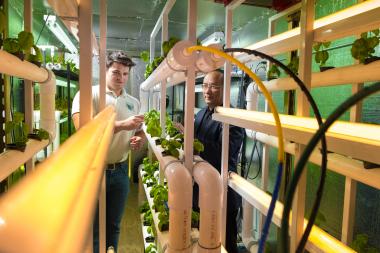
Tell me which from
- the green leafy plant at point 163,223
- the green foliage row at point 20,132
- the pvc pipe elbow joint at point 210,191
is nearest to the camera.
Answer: the pvc pipe elbow joint at point 210,191

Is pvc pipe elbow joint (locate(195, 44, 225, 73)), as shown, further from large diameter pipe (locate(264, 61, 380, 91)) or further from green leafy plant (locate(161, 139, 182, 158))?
green leafy plant (locate(161, 139, 182, 158))

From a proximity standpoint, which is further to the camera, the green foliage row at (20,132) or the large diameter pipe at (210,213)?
the green foliage row at (20,132)

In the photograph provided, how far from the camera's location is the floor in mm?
3270

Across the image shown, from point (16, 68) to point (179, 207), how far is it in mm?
820

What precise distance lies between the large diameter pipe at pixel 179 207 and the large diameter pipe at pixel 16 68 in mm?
701

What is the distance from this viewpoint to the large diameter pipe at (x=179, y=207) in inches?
44.9

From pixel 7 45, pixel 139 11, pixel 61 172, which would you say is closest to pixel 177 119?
pixel 139 11

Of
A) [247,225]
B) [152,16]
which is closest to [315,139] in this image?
[247,225]

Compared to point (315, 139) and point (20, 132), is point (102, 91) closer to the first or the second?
point (20, 132)

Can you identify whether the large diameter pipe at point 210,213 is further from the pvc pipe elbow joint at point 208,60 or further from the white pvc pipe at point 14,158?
the white pvc pipe at point 14,158

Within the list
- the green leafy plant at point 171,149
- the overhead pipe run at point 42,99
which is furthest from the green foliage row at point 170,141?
the overhead pipe run at point 42,99

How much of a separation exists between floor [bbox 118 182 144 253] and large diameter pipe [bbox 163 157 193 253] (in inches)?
88.3

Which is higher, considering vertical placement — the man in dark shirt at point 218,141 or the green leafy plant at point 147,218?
the man in dark shirt at point 218,141

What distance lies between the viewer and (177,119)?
5.04 meters
